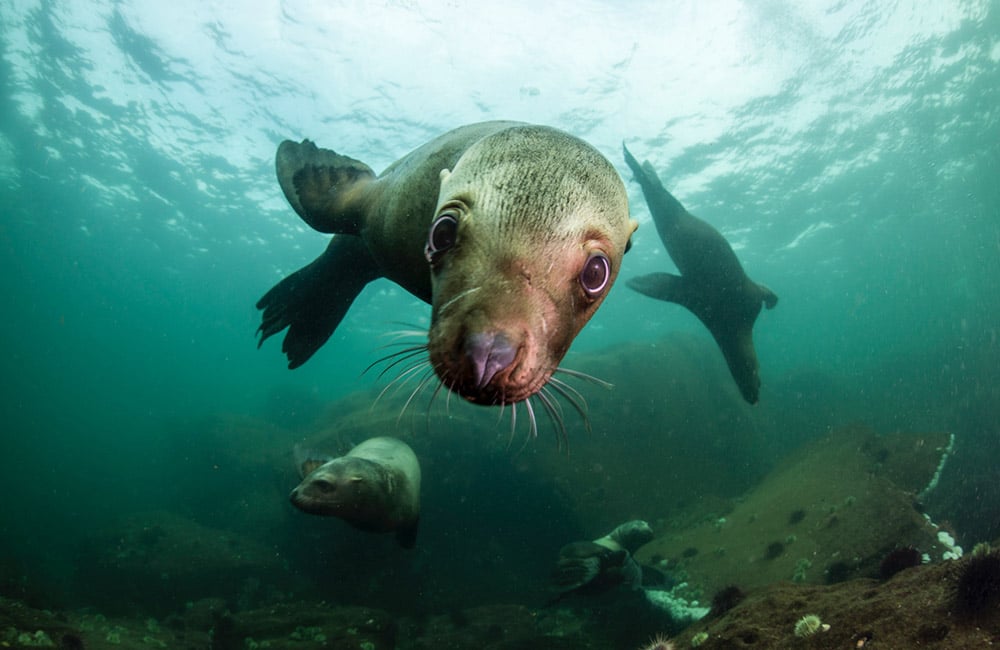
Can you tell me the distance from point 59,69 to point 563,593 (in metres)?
24.6

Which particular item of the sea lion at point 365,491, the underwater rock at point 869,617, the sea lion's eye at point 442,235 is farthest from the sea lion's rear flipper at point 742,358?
the sea lion's eye at point 442,235

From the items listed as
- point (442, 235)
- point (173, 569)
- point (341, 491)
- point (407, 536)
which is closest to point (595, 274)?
point (442, 235)

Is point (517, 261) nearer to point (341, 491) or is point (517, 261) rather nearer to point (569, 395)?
point (569, 395)

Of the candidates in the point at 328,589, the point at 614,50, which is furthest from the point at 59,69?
the point at 328,589

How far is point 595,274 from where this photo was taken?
4.65ft

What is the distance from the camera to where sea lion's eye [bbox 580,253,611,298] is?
4.54 feet

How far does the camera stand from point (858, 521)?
7199mm

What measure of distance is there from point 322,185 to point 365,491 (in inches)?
122

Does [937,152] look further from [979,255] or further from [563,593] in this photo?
[979,255]

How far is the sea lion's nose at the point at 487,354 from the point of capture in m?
1.03

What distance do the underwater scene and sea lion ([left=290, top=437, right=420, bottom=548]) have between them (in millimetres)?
43

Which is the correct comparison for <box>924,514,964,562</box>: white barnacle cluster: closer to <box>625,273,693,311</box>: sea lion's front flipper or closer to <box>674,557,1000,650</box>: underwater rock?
<box>674,557,1000,650</box>: underwater rock

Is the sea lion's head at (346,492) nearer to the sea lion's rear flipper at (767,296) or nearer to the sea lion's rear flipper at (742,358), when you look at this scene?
the sea lion's rear flipper at (742,358)

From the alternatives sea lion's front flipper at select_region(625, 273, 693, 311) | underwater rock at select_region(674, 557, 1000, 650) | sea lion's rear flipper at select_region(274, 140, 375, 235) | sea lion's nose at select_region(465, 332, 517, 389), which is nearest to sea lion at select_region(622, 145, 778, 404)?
sea lion's front flipper at select_region(625, 273, 693, 311)
